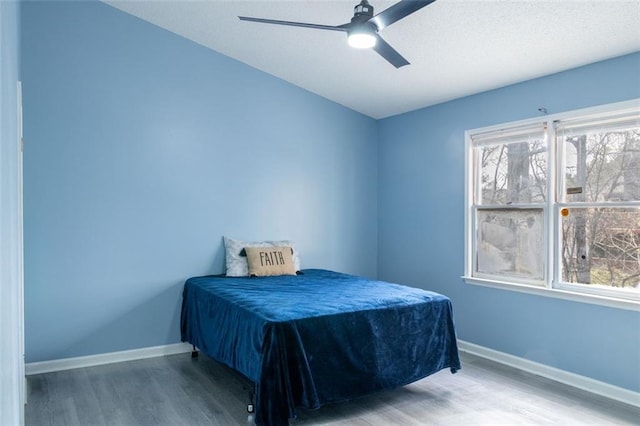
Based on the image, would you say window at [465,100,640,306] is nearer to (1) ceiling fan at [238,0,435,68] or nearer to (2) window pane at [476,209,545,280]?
(2) window pane at [476,209,545,280]

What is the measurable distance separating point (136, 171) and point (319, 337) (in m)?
2.36

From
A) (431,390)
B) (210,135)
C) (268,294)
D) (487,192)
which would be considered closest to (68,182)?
(210,135)

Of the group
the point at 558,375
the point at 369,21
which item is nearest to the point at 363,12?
the point at 369,21

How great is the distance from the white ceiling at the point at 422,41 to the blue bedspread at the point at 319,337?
1.93m

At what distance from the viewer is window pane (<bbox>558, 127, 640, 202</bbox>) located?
130 inches

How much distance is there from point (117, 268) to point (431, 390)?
110 inches

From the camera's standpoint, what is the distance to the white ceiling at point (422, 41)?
115 inches

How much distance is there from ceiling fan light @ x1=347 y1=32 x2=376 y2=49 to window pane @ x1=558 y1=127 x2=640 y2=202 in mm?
1994

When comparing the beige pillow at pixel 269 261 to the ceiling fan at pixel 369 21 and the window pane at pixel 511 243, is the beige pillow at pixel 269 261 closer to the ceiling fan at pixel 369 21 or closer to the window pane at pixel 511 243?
the window pane at pixel 511 243

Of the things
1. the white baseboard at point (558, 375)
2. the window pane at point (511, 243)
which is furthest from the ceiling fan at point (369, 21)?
the white baseboard at point (558, 375)

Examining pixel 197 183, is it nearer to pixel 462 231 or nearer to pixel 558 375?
pixel 462 231

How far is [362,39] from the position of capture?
8.67ft

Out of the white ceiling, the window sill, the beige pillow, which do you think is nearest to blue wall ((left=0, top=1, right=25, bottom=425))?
the white ceiling

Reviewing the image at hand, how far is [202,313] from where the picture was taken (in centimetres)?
371
